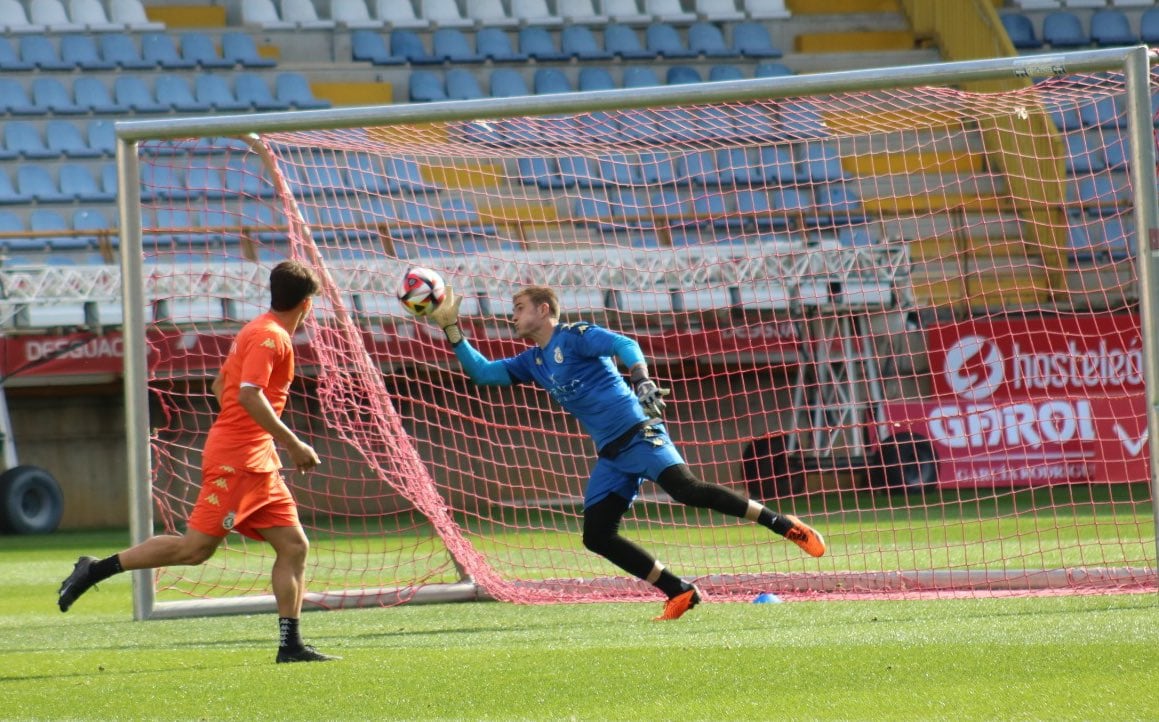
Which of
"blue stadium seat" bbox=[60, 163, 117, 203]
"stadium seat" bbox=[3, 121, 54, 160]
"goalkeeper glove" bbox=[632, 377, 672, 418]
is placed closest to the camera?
→ "goalkeeper glove" bbox=[632, 377, 672, 418]

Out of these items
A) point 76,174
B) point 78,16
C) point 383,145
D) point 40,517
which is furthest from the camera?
point 78,16

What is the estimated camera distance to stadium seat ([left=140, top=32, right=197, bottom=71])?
18625 millimetres

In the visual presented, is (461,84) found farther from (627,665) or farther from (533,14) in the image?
(627,665)

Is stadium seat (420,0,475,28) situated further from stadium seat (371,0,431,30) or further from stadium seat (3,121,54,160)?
stadium seat (3,121,54,160)

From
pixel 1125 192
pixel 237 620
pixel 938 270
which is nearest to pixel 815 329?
pixel 938 270

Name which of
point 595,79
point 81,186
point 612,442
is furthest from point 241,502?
point 595,79

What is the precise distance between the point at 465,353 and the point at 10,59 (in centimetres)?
1320

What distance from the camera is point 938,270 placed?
621 inches

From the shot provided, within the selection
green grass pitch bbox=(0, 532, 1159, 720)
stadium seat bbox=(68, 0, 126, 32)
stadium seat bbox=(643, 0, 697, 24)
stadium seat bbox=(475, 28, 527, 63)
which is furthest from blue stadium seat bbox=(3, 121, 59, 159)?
green grass pitch bbox=(0, 532, 1159, 720)

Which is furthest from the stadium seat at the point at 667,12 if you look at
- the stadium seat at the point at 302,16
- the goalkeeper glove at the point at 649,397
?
the goalkeeper glove at the point at 649,397

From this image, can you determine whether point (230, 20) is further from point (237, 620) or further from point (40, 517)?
point (237, 620)

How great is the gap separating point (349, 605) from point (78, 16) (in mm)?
13342

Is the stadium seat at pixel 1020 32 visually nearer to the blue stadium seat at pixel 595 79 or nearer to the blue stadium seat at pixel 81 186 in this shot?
the blue stadium seat at pixel 595 79

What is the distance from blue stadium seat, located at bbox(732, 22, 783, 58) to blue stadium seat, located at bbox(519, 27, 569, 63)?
2415mm
